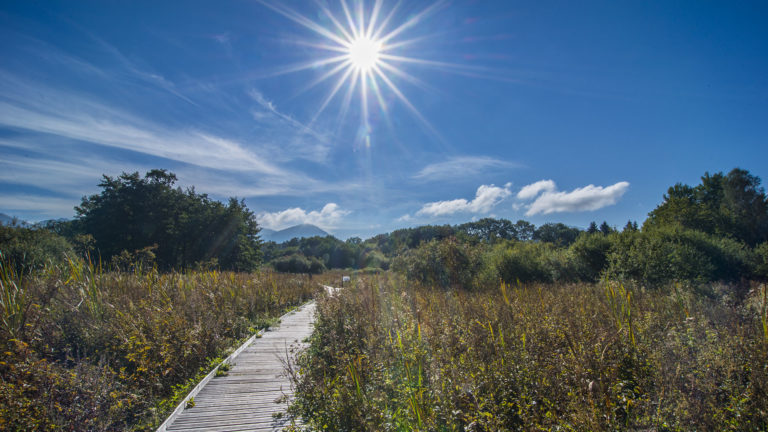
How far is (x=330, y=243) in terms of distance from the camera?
64.8m

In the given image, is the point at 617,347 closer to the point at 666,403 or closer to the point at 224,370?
the point at 666,403

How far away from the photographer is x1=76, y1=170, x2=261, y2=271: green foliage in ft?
88.9

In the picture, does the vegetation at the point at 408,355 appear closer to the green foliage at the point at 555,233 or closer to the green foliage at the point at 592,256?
the green foliage at the point at 592,256

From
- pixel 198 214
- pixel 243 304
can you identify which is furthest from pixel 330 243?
pixel 243 304

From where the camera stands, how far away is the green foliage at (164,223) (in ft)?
88.9

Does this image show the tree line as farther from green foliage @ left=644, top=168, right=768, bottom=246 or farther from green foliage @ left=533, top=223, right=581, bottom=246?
green foliage @ left=533, top=223, right=581, bottom=246

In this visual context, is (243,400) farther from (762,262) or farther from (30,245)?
(762,262)

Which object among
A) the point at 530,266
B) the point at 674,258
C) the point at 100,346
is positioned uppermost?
the point at 674,258

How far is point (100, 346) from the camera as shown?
4594mm

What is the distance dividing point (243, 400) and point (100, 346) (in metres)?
2.76

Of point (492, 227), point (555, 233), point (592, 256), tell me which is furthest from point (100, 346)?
point (555, 233)

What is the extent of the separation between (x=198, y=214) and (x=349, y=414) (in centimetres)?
3563

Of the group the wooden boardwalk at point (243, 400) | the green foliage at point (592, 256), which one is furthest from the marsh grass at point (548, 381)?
the green foliage at point (592, 256)

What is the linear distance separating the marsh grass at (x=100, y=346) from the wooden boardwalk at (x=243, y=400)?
0.36m
